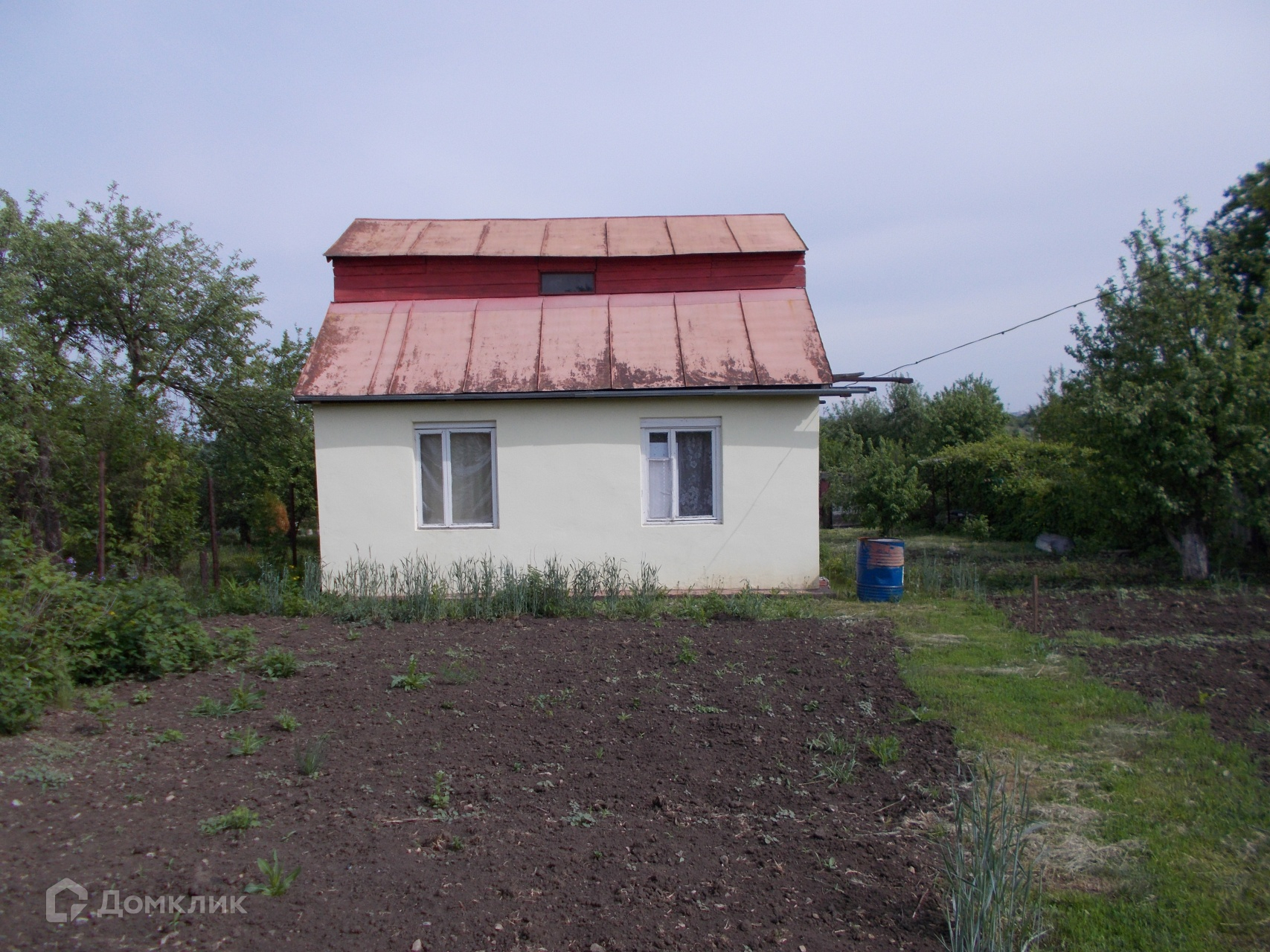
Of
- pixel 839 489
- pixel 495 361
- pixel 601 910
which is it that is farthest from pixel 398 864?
pixel 839 489

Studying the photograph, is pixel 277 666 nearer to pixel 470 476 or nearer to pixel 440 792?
pixel 440 792

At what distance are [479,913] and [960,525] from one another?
1941cm

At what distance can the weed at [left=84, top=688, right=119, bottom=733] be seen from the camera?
528cm

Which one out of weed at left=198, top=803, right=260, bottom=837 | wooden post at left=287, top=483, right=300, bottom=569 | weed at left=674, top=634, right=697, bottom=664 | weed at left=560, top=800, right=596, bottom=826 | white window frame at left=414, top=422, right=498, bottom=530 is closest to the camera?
weed at left=198, top=803, right=260, bottom=837

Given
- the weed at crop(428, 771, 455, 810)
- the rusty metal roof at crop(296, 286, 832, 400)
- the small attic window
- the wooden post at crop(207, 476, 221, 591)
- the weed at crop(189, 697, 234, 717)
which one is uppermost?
the small attic window

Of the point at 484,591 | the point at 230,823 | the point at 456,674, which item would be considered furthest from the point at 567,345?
the point at 230,823

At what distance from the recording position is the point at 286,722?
5.20 metres

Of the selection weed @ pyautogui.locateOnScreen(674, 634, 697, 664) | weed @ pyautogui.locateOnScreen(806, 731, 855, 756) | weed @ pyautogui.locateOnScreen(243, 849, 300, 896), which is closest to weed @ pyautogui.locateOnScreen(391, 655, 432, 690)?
weed @ pyautogui.locateOnScreen(674, 634, 697, 664)

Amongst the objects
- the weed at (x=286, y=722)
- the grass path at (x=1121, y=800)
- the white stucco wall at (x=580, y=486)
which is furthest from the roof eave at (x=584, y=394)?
the weed at (x=286, y=722)

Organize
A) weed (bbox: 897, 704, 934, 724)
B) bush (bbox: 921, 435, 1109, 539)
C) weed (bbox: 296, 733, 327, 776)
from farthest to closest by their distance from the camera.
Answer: bush (bbox: 921, 435, 1109, 539) < weed (bbox: 897, 704, 934, 724) < weed (bbox: 296, 733, 327, 776)

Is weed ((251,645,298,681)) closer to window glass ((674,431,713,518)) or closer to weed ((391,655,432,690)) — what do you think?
weed ((391,655,432,690))

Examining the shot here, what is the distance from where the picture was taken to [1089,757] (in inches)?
189

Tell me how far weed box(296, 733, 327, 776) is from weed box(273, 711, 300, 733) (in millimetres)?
256

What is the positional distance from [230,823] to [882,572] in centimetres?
794
